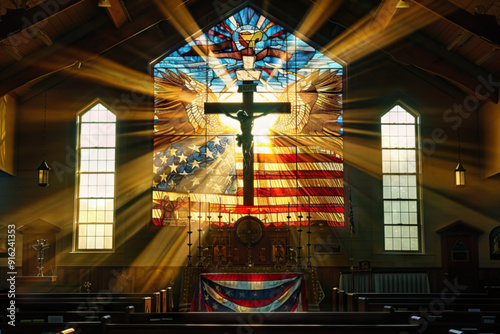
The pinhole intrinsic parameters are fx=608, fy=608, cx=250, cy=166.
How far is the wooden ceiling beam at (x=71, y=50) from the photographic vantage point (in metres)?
11.2

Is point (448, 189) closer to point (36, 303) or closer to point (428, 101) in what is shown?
point (428, 101)

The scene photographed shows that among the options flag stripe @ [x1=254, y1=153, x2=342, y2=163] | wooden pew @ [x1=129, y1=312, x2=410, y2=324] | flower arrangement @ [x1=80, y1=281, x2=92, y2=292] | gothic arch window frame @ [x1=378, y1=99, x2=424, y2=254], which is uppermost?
flag stripe @ [x1=254, y1=153, x2=342, y2=163]

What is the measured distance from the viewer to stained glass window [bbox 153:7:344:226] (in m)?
13.2

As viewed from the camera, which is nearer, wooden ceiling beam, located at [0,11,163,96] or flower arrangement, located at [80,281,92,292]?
wooden ceiling beam, located at [0,11,163,96]

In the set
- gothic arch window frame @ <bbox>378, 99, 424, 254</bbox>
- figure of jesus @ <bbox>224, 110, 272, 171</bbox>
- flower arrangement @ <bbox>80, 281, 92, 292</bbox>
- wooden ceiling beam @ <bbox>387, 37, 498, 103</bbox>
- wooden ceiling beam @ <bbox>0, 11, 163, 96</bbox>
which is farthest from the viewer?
gothic arch window frame @ <bbox>378, 99, 424, 254</bbox>

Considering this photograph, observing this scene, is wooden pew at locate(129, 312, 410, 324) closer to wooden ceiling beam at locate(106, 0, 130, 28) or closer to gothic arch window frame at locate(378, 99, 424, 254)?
wooden ceiling beam at locate(106, 0, 130, 28)

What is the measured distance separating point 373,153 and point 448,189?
69.7 inches

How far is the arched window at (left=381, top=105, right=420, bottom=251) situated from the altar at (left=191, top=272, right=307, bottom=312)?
3.84 meters

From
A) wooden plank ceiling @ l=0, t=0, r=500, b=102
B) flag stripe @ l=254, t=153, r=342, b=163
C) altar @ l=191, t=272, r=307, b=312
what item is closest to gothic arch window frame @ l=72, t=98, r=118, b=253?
wooden plank ceiling @ l=0, t=0, r=500, b=102

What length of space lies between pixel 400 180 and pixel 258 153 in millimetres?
3182

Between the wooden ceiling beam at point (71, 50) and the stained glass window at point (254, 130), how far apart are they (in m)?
1.69

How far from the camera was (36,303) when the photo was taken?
27.2 ft

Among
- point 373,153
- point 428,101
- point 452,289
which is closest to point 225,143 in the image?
point 373,153

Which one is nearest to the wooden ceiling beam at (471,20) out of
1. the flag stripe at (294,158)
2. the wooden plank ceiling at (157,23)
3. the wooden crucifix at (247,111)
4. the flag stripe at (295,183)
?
the wooden plank ceiling at (157,23)
